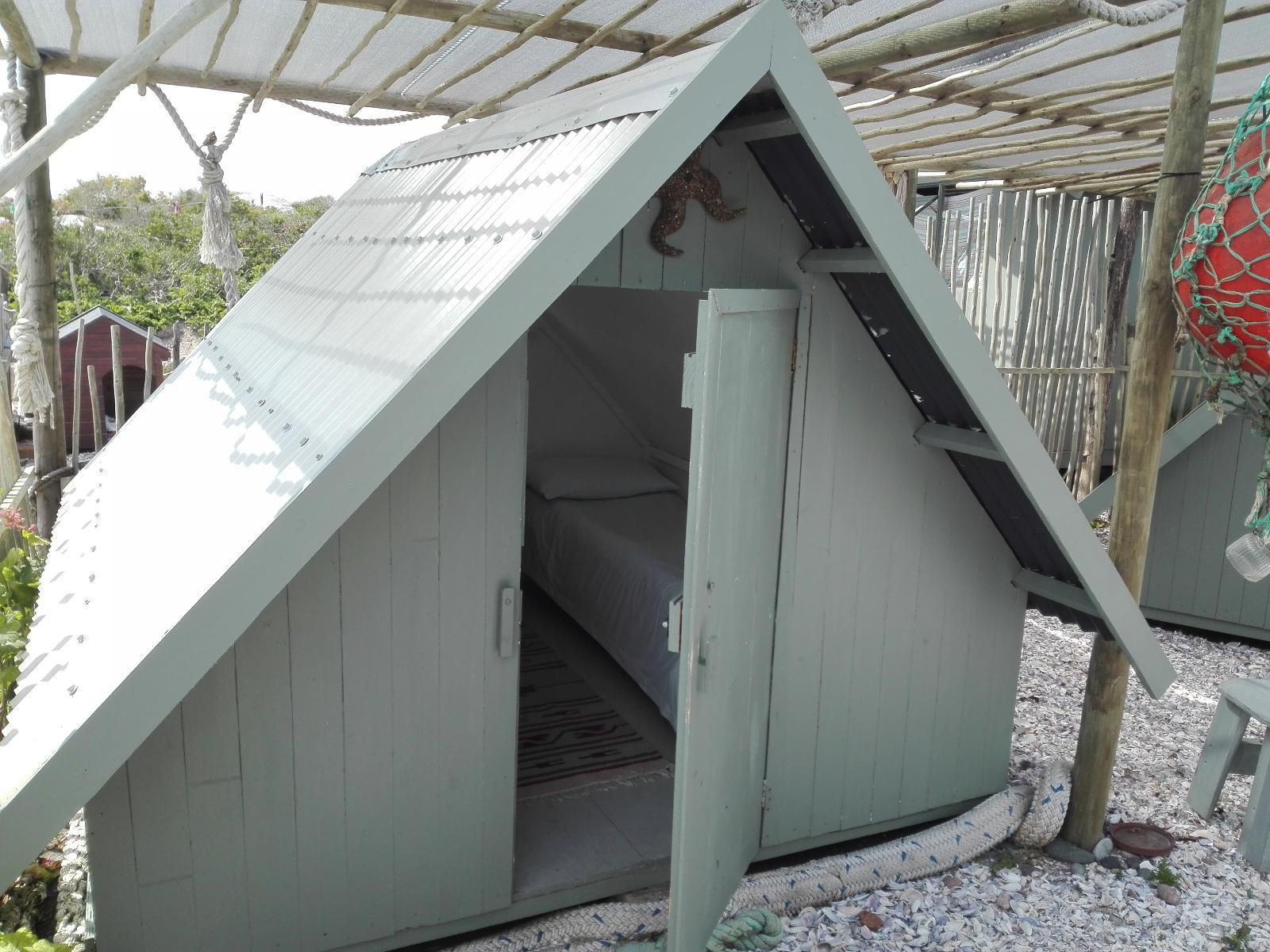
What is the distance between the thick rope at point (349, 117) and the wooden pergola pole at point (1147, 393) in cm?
422

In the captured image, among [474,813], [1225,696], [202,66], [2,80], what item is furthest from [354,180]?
[1225,696]

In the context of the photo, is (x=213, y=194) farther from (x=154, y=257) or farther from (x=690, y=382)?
(x=154, y=257)

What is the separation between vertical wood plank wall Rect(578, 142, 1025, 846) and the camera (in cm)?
299

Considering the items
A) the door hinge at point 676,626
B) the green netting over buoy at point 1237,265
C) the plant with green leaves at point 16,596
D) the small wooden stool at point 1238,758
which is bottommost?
the small wooden stool at point 1238,758

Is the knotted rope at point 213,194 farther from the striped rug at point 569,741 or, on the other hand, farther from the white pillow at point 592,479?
the striped rug at point 569,741

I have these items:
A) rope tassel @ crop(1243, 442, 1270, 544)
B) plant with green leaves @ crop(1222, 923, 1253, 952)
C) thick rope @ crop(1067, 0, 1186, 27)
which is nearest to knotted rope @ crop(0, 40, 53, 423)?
thick rope @ crop(1067, 0, 1186, 27)

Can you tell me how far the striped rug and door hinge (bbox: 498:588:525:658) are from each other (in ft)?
3.81

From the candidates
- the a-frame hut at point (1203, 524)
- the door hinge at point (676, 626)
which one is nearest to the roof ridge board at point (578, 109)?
the door hinge at point (676, 626)

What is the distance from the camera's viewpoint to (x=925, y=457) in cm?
336

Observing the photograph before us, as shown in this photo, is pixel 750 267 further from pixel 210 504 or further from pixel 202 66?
pixel 202 66

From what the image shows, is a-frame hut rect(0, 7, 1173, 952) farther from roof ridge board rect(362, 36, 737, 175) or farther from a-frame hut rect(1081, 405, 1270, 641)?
a-frame hut rect(1081, 405, 1270, 641)

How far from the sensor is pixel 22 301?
13.9 ft

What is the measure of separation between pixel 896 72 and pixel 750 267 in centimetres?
215

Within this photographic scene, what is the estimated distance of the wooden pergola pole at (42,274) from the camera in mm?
4500
